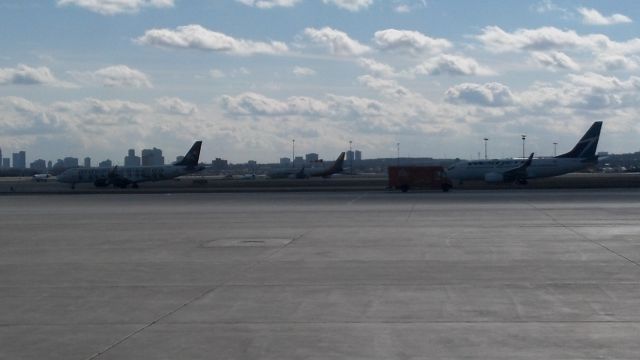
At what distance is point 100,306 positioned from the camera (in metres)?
13.1

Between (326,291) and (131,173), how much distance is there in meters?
73.0

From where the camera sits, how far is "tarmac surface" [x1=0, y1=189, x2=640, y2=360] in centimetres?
1011

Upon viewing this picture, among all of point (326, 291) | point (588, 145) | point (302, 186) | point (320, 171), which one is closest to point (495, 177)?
point (588, 145)

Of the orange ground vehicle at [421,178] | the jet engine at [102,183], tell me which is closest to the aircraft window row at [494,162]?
the orange ground vehicle at [421,178]

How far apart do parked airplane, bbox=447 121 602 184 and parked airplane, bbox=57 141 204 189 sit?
2833 centimetres

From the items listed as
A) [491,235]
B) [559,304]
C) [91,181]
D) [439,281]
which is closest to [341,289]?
[439,281]

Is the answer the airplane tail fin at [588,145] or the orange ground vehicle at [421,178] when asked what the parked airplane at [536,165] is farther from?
the orange ground vehicle at [421,178]

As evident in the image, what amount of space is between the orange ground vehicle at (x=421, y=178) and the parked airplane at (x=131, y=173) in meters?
30.9

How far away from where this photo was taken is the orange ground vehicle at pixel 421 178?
2493 inches

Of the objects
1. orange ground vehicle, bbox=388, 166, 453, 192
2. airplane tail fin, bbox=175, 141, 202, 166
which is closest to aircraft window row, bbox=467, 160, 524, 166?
orange ground vehicle, bbox=388, 166, 453, 192

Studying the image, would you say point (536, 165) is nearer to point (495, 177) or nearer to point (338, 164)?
point (495, 177)

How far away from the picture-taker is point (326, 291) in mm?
14359

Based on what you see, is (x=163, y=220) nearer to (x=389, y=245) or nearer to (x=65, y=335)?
(x=389, y=245)

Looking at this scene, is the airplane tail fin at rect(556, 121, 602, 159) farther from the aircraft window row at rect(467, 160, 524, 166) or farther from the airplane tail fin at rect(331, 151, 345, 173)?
the airplane tail fin at rect(331, 151, 345, 173)
